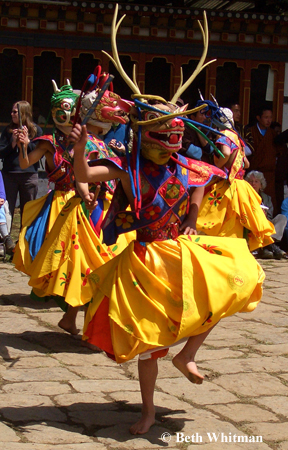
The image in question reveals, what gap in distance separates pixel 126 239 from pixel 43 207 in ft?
3.03

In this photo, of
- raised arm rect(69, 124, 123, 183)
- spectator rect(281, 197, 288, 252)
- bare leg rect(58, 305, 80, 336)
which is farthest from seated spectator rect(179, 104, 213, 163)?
raised arm rect(69, 124, 123, 183)

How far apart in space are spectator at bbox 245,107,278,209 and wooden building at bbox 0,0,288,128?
118 cm

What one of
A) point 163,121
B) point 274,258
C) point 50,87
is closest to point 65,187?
point 163,121

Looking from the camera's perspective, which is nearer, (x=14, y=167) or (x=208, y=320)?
(x=208, y=320)

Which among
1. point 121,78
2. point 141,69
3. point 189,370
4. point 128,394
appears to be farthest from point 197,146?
point 121,78

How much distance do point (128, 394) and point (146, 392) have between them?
1.80 feet

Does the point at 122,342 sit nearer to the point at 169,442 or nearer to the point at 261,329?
the point at 169,442

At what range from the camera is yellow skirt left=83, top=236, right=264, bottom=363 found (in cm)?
322

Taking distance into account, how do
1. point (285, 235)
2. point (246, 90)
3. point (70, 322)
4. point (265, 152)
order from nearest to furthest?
point (70, 322) → point (285, 235) → point (265, 152) → point (246, 90)

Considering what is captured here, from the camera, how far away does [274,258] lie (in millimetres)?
9117

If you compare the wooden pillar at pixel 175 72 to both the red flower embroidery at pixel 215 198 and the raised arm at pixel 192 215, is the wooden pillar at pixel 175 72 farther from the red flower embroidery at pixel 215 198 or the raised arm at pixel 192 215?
the raised arm at pixel 192 215

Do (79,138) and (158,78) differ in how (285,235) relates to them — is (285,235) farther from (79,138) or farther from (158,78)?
(79,138)

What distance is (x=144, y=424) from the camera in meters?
3.34

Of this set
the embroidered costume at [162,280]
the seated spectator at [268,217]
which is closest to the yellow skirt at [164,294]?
the embroidered costume at [162,280]
